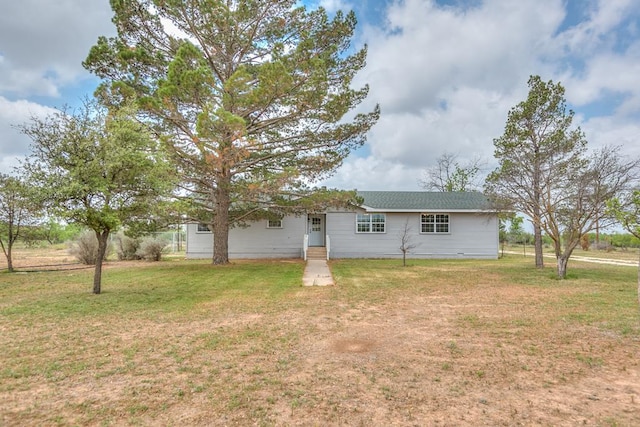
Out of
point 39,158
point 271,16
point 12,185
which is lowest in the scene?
point 12,185

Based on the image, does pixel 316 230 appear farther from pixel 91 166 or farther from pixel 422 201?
pixel 91 166

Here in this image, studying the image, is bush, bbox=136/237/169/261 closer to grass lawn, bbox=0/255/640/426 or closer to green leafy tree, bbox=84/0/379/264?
green leafy tree, bbox=84/0/379/264

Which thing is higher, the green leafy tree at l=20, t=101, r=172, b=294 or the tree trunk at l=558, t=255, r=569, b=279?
the green leafy tree at l=20, t=101, r=172, b=294

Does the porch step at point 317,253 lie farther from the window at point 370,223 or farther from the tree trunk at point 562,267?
the tree trunk at point 562,267

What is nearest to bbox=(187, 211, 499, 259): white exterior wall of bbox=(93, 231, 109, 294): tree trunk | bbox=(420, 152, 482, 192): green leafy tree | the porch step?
the porch step

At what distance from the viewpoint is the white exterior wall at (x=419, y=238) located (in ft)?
68.8

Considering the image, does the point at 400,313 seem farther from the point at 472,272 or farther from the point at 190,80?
the point at 190,80

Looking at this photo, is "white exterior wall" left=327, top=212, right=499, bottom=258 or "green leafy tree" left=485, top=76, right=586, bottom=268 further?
"white exterior wall" left=327, top=212, right=499, bottom=258

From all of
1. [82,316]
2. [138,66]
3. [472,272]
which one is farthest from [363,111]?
[82,316]

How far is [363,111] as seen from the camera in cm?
1484

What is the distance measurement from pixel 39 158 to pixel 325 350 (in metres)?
7.55

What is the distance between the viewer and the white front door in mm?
21695

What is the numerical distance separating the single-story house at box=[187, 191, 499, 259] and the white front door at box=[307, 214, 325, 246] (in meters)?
0.71

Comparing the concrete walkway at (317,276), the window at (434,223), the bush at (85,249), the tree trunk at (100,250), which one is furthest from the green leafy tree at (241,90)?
the window at (434,223)
